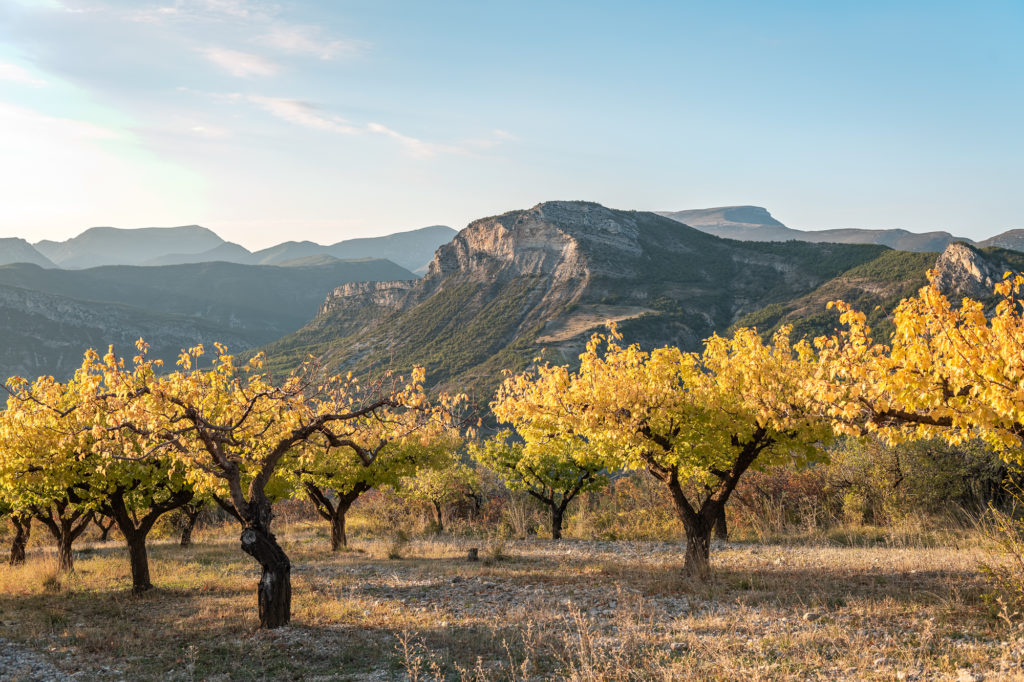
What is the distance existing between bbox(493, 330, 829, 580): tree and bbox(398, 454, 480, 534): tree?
18.0 m

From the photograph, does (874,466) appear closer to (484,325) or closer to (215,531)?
(215,531)

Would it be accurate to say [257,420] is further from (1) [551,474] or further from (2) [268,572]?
(1) [551,474]

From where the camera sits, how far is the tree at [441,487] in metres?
34.0

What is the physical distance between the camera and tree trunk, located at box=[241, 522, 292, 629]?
11828 mm

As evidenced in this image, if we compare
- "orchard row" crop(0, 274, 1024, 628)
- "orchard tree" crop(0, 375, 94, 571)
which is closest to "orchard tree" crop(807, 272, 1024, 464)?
"orchard row" crop(0, 274, 1024, 628)

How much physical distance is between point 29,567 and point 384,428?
15.0 metres

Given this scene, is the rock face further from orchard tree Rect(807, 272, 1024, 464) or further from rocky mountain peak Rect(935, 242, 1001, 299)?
orchard tree Rect(807, 272, 1024, 464)

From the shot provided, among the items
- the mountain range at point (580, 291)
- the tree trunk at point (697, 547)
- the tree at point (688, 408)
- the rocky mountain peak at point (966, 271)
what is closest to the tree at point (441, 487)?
the tree at point (688, 408)

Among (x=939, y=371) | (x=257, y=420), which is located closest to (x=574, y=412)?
(x=257, y=420)

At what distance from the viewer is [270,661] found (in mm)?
9930

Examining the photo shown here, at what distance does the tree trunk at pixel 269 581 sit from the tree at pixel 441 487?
19.9 metres

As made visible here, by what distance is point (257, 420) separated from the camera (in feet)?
41.7

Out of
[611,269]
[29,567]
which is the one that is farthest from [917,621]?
[611,269]

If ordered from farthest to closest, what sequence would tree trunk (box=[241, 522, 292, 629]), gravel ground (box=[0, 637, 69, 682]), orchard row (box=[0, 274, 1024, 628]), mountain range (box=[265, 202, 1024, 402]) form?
mountain range (box=[265, 202, 1024, 402]) < tree trunk (box=[241, 522, 292, 629]) < gravel ground (box=[0, 637, 69, 682]) < orchard row (box=[0, 274, 1024, 628])
